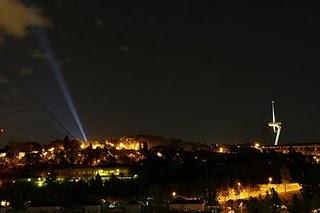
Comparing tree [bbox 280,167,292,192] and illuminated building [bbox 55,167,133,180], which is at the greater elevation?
illuminated building [bbox 55,167,133,180]

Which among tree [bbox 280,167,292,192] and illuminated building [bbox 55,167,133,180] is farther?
illuminated building [bbox 55,167,133,180]

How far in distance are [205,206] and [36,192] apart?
1431 cm

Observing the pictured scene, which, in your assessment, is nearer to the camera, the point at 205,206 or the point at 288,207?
the point at 288,207

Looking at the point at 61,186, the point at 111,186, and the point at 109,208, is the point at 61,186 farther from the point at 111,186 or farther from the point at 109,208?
the point at 109,208

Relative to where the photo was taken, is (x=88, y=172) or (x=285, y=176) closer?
(x=285, y=176)

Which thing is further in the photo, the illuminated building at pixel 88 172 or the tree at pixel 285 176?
the illuminated building at pixel 88 172

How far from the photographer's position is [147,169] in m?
63.8

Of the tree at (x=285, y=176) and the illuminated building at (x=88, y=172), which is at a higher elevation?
the illuminated building at (x=88, y=172)

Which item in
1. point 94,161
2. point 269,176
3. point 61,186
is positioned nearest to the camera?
point 61,186

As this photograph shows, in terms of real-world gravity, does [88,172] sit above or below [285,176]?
above

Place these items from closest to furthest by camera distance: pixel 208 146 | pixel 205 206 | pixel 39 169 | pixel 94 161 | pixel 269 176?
pixel 205 206 < pixel 269 176 < pixel 39 169 < pixel 94 161 < pixel 208 146

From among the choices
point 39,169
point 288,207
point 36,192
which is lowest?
point 288,207

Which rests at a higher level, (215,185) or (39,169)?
(39,169)

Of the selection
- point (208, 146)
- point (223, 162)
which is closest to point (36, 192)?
point (223, 162)
